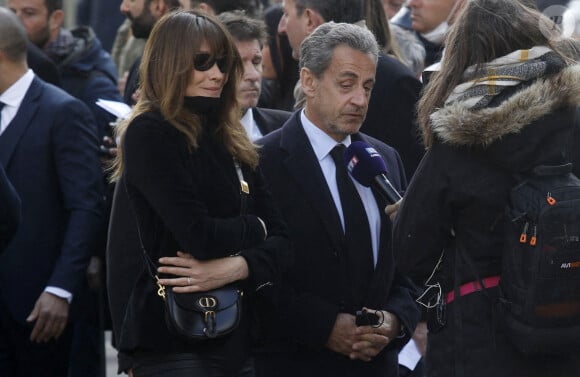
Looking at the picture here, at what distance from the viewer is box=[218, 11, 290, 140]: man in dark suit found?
240 inches

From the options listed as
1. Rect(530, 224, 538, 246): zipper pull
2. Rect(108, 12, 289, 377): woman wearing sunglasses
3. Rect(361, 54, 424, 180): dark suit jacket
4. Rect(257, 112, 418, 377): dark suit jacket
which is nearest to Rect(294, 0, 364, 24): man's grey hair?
Rect(361, 54, 424, 180): dark suit jacket

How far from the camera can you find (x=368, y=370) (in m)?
5.24

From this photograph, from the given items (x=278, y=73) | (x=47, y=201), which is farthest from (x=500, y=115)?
(x=278, y=73)

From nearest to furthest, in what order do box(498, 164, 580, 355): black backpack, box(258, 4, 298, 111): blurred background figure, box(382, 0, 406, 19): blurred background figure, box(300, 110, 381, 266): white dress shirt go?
box(498, 164, 580, 355): black backpack < box(300, 110, 381, 266): white dress shirt < box(258, 4, 298, 111): blurred background figure < box(382, 0, 406, 19): blurred background figure

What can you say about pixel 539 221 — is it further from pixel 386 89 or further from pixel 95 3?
pixel 95 3

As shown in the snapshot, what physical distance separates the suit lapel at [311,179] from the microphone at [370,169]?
167 millimetres

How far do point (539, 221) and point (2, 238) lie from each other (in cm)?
252

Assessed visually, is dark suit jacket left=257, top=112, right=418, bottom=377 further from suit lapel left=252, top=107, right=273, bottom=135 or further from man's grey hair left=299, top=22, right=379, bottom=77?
suit lapel left=252, top=107, right=273, bottom=135

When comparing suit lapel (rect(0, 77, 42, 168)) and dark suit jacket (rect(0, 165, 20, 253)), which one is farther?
suit lapel (rect(0, 77, 42, 168))

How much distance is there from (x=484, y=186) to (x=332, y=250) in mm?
980

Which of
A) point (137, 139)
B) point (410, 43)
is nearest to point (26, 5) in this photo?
point (410, 43)

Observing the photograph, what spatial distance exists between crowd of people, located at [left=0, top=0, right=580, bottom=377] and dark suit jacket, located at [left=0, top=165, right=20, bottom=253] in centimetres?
1

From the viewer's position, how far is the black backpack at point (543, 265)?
13.9 ft

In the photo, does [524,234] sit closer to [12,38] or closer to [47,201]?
[47,201]
